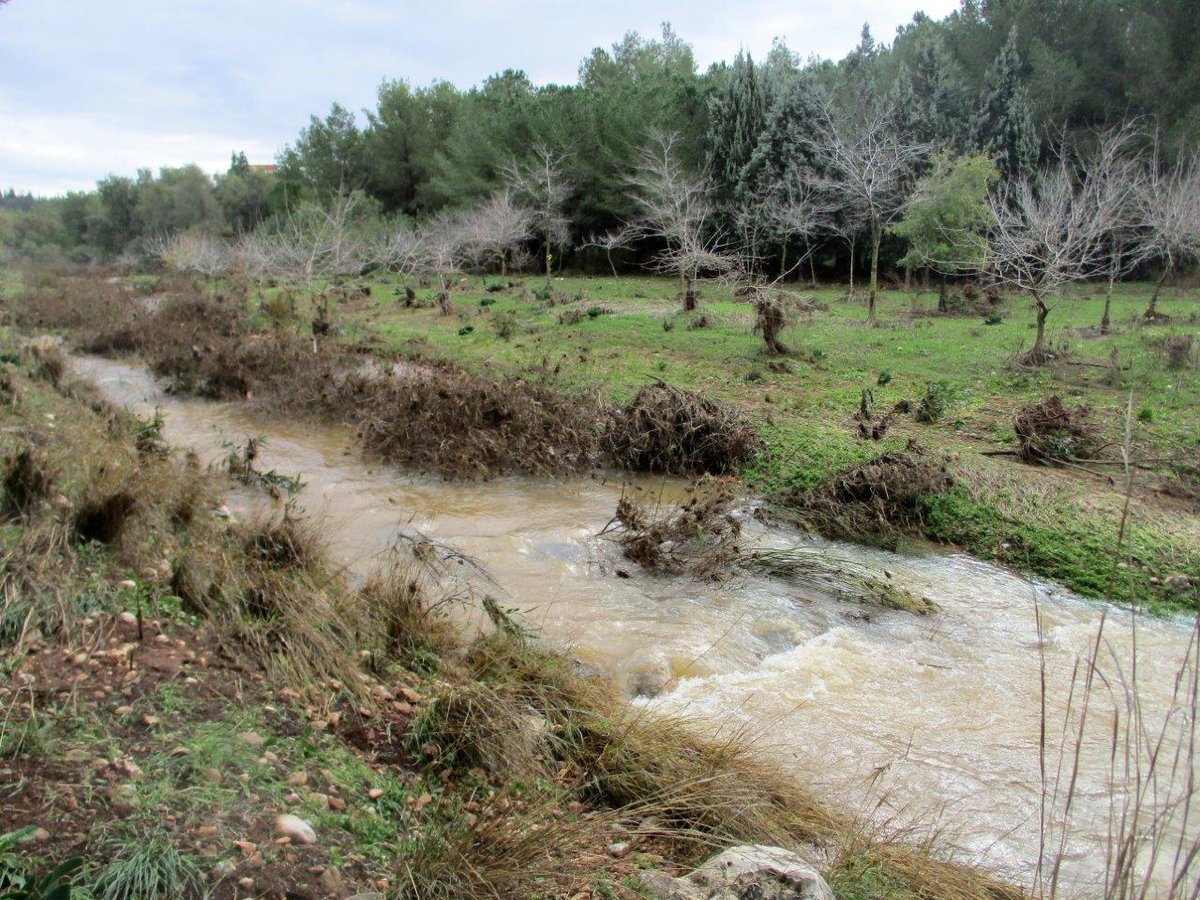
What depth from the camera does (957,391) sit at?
1355 cm

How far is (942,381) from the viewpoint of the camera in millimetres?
13562

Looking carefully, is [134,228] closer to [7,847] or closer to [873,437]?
[873,437]

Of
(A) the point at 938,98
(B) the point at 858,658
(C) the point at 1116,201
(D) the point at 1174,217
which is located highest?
(A) the point at 938,98

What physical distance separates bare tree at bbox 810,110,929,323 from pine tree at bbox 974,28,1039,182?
10.9 ft

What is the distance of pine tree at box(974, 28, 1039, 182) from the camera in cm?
3102

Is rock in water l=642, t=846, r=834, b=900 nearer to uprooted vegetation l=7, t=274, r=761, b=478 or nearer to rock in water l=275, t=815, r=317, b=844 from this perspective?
rock in water l=275, t=815, r=317, b=844

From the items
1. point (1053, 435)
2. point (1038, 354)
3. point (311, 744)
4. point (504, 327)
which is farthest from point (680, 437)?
point (504, 327)

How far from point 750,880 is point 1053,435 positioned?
9129 mm

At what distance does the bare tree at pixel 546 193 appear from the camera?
3073 cm

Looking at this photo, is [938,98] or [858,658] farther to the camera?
[938,98]

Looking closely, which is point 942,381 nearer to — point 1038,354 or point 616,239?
point 1038,354

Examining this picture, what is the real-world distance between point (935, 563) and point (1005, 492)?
1477mm

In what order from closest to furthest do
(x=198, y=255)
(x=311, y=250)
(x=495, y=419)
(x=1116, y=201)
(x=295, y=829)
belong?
(x=295, y=829) → (x=495, y=419) → (x=1116, y=201) → (x=311, y=250) → (x=198, y=255)

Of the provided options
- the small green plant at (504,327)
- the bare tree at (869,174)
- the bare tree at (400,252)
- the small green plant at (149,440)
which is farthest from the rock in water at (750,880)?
the bare tree at (400,252)
